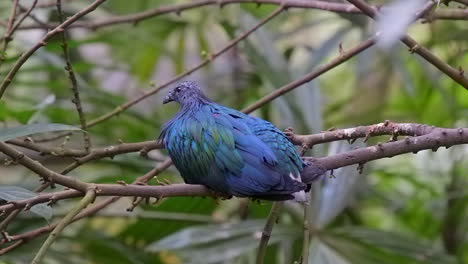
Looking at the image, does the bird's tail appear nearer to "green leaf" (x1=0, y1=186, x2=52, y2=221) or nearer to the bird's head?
the bird's head

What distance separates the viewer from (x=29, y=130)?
49.5 inches

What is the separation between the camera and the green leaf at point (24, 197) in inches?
44.4

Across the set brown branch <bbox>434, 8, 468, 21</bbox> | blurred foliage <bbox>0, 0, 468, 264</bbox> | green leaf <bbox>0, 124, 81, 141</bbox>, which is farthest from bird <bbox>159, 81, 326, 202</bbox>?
brown branch <bbox>434, 8, 468, 21</bbox>

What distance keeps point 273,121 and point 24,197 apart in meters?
1.56

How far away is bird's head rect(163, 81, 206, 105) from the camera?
144 cm

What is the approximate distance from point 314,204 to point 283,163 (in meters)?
0.88

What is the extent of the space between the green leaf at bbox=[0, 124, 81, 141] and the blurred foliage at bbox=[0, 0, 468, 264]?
0.23m

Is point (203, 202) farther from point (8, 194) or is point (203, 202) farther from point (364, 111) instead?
point (8, 194)

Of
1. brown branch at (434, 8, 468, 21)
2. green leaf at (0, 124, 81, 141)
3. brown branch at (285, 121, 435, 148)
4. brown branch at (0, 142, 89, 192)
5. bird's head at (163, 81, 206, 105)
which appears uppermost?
brown branch at (434, 8, 468, 21)

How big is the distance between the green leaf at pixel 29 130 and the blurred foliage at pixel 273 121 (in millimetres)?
233

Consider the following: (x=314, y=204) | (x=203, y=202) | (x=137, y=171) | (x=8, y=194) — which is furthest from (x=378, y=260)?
(x=8, y=194)

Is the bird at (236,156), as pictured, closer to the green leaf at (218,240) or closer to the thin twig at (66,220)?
the thin twig at (66,220)

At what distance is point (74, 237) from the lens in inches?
79.1

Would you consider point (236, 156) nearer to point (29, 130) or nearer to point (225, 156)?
point (225, 156)
